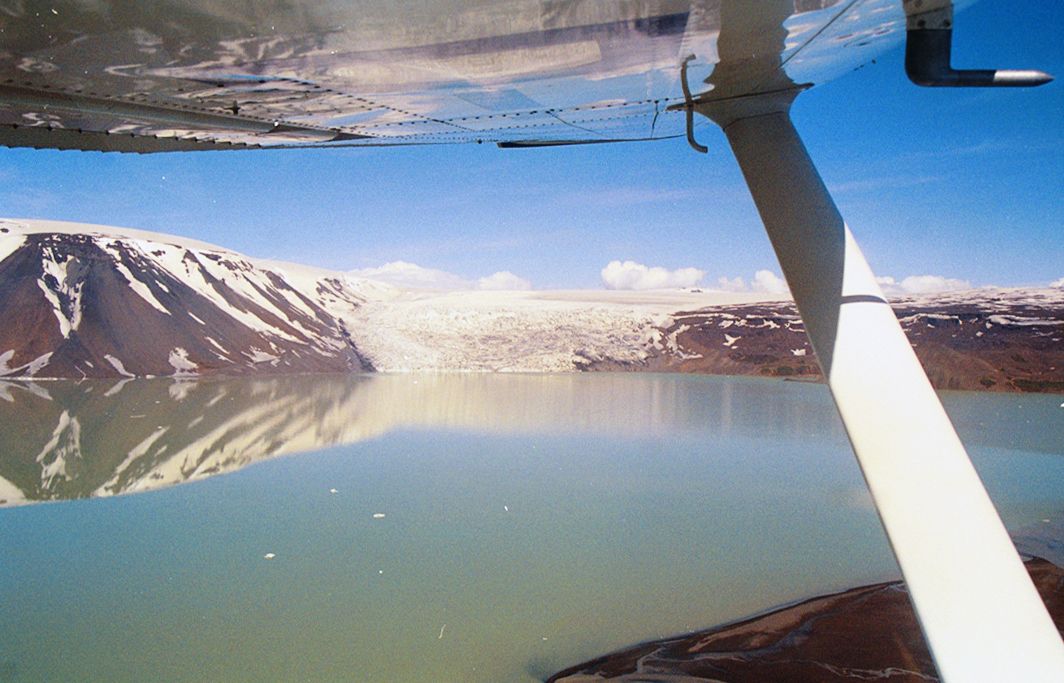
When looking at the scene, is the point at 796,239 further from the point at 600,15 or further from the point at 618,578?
the point at 618,578

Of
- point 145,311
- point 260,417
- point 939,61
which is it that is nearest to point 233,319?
point 145,311

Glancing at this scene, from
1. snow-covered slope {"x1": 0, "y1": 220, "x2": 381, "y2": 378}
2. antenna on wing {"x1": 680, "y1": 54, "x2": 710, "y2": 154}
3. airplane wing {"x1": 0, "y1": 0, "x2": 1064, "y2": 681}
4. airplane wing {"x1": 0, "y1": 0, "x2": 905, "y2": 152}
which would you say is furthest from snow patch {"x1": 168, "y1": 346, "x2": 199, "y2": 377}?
antenna on wing {"x1": 680, "y1": 54, "x2": 710, "y2": 154}

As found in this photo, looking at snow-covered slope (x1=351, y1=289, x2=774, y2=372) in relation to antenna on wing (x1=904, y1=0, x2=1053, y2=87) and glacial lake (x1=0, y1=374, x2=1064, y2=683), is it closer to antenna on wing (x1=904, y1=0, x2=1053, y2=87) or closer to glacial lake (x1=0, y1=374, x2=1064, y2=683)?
glacial lake (x1=0, y1=374, x2=1064, y2=683)

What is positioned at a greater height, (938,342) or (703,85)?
(938,342)

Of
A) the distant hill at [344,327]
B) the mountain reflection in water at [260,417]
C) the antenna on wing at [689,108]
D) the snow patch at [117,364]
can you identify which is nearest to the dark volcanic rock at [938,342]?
the distant hill at [344,327]

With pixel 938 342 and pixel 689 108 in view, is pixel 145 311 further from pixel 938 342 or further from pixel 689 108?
pixel 938 342

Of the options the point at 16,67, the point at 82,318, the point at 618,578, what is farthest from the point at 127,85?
the point at 82,318
